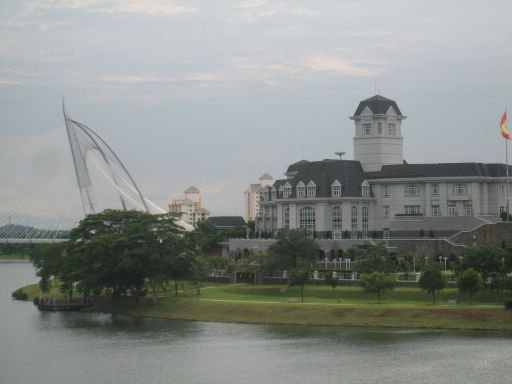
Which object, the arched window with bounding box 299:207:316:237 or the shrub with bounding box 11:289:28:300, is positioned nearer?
the shrub with bounding box 11:289:28:300

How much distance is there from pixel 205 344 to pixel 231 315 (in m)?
11.7

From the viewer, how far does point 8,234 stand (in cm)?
11094

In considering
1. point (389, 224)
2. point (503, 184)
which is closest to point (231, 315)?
point (389, 224)

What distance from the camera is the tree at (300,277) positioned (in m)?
77.2

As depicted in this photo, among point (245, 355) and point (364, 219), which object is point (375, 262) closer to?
point (245, 355)

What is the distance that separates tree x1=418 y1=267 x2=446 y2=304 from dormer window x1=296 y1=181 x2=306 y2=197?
34.7m

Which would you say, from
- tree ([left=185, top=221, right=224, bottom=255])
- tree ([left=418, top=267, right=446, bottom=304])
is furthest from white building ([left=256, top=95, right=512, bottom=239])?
tree ([left=418, top=267, right=446, bottom=304])

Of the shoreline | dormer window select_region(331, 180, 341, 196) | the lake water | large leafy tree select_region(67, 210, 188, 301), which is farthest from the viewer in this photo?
dormer window select_region(331, 180, 341, 196)

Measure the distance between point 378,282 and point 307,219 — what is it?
106 ft

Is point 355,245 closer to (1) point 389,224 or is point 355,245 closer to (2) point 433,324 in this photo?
(1) point 389,224

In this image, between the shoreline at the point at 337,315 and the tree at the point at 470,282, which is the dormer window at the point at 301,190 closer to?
the shoreline at the point at 337,315

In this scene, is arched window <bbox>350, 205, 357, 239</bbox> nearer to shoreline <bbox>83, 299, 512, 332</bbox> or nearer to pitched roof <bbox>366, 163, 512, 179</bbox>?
pitched roof <bbox>366, 163, 512, 179</bbox>

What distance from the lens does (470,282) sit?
2709 inches

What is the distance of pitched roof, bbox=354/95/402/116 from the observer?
10662cm
